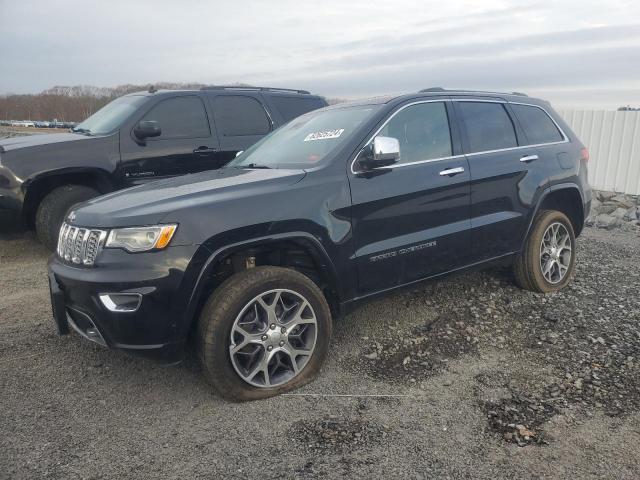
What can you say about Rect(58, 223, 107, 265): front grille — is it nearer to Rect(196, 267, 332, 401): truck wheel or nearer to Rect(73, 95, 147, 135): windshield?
Rect(196, 267, 332, 401): truck wheel

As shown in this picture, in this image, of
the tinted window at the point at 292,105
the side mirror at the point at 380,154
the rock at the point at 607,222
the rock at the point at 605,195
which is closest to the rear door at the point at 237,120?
the tinted window at the point at 292,105

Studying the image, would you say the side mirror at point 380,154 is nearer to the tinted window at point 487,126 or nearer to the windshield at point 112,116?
the tinted window at point 487,126

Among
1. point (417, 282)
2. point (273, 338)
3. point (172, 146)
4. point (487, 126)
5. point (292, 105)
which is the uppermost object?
point (292, 105)

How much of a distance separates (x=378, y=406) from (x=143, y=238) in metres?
1.68

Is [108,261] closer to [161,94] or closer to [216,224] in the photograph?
[216,224]

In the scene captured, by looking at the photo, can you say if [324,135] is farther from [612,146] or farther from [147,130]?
[612,146]

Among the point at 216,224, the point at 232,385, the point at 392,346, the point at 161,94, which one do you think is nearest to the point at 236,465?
the point at 232,385

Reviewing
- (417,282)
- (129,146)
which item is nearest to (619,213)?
(417,282)

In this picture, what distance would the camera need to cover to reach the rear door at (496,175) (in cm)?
430

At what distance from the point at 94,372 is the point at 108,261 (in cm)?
109

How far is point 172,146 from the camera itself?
6699 mm

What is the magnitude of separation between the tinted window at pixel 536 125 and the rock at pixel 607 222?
4736 mm

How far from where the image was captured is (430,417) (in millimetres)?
3062

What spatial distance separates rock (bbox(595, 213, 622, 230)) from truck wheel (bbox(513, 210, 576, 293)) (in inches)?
180
